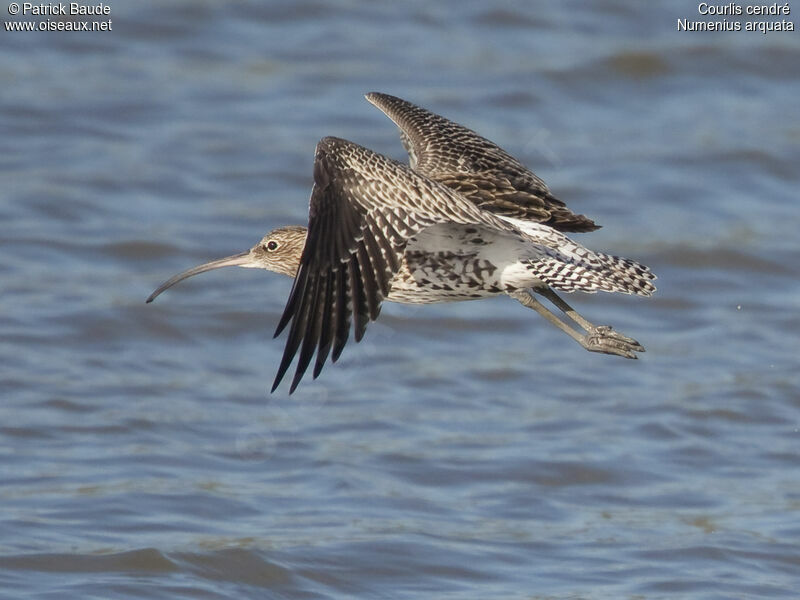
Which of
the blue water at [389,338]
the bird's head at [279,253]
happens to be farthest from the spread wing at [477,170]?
the blue water at [389,338]

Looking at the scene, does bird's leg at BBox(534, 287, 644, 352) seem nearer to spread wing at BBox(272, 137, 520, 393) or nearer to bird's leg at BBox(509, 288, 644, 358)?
bird's leg at BBox(509, 288, 644, 358)

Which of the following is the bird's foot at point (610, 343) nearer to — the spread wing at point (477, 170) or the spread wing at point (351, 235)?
the spread wing at point (477, 170)

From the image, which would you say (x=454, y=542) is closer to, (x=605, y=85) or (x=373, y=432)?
(x=373, y=432)

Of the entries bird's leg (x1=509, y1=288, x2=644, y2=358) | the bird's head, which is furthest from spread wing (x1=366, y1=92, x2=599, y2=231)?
the bird's head

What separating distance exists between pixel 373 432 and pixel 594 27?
8094 millimetres

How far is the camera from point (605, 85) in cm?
1656

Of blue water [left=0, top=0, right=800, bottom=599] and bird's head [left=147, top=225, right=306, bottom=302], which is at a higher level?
bird's head [left=147, top=225, right=306, bottom=302]

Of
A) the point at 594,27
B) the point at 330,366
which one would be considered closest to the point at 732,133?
the point at 594,27

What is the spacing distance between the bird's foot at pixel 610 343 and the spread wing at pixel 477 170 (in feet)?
1.79

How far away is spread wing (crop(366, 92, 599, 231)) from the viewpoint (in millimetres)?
8070

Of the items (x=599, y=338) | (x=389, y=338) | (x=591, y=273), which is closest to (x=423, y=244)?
(x=591, y=273)

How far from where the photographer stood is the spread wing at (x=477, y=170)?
807cm

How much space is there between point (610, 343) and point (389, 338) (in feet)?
14.6

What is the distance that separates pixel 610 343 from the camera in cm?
821
